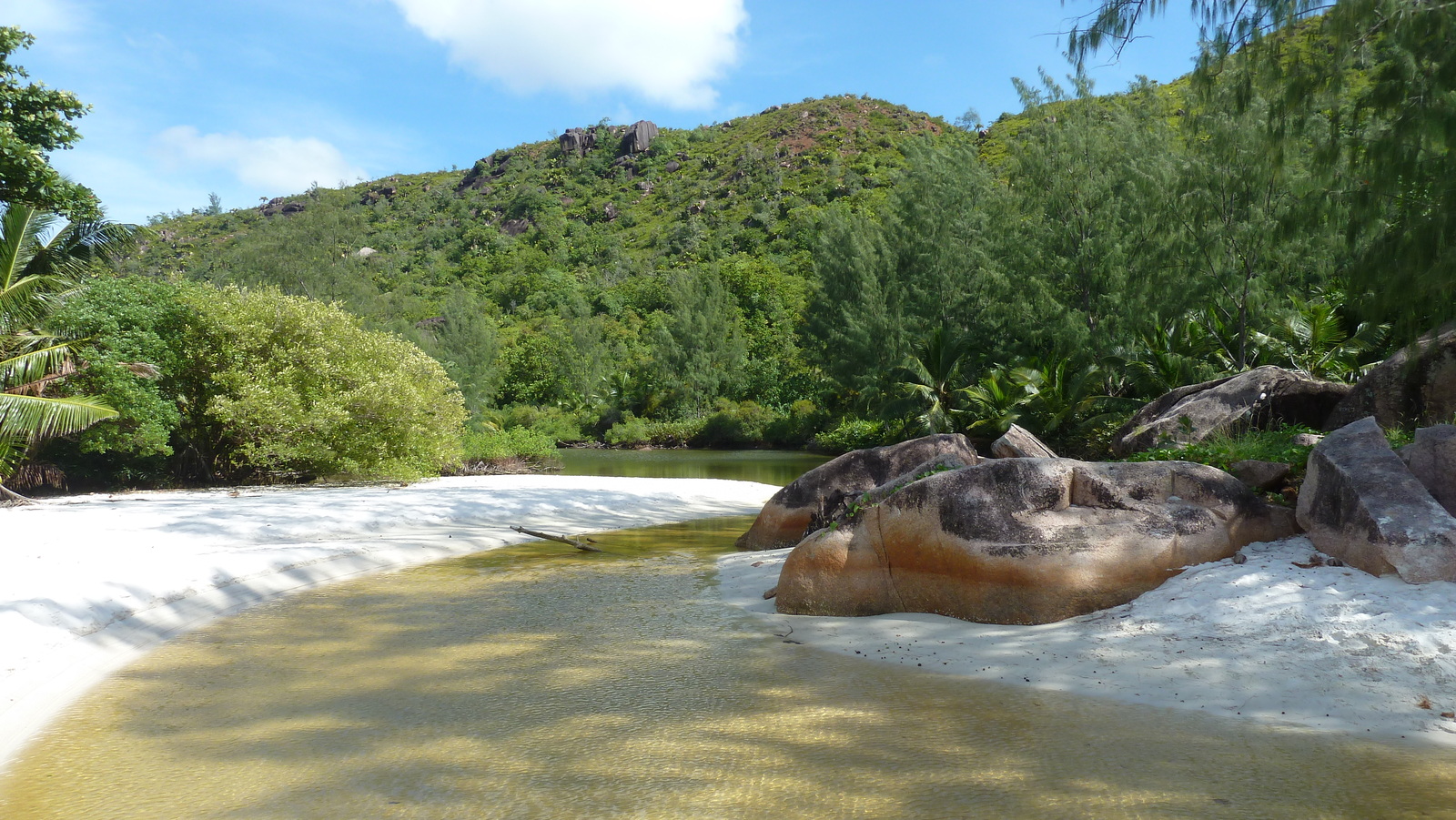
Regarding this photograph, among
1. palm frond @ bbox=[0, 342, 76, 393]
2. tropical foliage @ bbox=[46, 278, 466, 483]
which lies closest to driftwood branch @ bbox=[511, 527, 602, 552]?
tropical foliage @ bbox=[46, 278, 466, 483]

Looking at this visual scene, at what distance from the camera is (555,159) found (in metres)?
110

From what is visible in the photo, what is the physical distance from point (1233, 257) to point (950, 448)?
11.7m

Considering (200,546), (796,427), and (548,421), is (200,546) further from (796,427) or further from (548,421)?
(548,421)

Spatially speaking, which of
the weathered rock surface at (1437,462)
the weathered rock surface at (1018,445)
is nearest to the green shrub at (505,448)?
the weathered rock surface at (1018,445)

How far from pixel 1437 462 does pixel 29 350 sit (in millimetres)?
19118

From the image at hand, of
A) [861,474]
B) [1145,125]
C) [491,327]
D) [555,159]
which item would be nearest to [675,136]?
[555,159]

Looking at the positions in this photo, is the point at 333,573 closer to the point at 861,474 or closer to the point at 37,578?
the point at 37,578

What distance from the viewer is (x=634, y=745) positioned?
434 cm

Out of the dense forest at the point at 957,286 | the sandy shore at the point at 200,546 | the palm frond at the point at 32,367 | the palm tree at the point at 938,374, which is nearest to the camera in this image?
the sandy shore at the point at 200,546

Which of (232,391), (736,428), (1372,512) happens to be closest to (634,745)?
(1372,512)

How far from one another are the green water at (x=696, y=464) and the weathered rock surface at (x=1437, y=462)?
1737 cm

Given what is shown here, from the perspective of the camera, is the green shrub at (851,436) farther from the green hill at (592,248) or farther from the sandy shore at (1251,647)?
the sandy shore at (1251,647)

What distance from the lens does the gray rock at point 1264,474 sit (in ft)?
22.2

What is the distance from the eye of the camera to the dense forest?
728 centimetres
